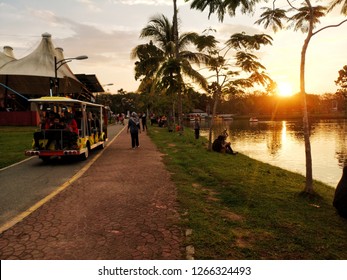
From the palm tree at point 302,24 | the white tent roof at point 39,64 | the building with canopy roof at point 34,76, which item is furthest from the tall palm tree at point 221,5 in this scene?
the white tent roof at point 39,64

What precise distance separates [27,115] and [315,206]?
107ft

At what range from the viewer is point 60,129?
1145 centimetres

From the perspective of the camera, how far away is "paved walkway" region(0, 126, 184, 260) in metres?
4.05

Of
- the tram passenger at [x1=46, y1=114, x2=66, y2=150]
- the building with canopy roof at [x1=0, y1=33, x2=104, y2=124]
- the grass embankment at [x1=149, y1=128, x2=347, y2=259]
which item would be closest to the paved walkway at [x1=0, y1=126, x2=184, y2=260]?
the grass embankment at [x1=149, y1=128, x2=347, y2=259]

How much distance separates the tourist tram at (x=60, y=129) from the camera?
1130 centimetres

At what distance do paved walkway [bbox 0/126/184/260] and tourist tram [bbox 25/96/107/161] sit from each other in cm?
370

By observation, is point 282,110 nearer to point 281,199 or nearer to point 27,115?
point 27,115

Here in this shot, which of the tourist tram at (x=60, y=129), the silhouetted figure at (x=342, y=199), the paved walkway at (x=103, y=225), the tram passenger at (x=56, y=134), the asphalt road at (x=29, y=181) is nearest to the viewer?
the paved walkway at (x=103, y=225)

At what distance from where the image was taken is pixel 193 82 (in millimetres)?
21312

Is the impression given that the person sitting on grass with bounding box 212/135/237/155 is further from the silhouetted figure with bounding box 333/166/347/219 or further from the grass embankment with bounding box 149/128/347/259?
the silhouetted figure with bounding box 333/166/347/219

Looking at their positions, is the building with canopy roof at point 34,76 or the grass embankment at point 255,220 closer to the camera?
the grass embankment at point 255,220

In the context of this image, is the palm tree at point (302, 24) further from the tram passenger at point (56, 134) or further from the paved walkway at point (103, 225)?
the tram passenger at point (56, 134)

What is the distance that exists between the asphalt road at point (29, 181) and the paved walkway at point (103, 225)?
1.57 feet
